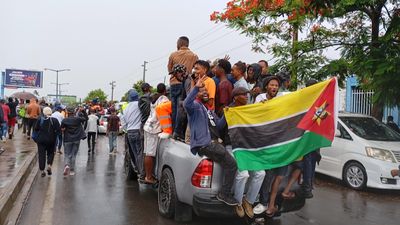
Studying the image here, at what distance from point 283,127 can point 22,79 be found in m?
66.7

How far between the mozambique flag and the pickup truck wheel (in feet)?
3.50

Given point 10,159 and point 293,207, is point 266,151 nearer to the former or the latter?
point 293,207

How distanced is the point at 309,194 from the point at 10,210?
15.3 ft

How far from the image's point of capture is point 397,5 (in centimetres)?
1112

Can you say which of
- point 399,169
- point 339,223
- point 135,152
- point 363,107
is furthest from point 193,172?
point 363,107

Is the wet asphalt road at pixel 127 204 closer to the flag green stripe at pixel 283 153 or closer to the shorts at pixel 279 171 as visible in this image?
the shorts at pixel 279 171

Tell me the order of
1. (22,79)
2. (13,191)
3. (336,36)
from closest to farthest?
(13,191) → (336,36) → (22,79)

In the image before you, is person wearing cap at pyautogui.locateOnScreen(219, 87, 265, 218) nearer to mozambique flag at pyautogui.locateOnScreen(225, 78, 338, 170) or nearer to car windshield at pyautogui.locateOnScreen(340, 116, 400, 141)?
mozambique flag at pyautogui.locateOnScreen(225, 78, 338, 170)

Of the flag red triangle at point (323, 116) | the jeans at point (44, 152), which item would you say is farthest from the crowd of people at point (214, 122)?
the jeans at point (44, 152)

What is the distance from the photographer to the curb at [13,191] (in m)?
6.62

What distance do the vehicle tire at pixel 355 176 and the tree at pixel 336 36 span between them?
1.75 meters

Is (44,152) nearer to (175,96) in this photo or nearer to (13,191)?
(13,191)

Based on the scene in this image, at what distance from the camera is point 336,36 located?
13.8 metres

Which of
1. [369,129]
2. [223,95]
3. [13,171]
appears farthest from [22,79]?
[223,95]
